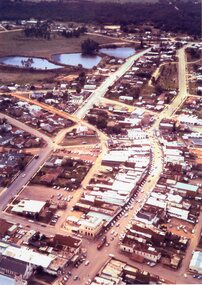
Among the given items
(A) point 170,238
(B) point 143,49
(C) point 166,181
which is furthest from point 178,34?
(A) point 170,238

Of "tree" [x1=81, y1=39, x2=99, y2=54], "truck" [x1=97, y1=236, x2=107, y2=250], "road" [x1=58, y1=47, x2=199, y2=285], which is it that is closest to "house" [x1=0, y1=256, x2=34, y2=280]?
"road" [x1=58, y1=47, x2=199, y2=285]

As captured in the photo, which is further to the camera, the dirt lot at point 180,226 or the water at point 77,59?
the water at point 77,59

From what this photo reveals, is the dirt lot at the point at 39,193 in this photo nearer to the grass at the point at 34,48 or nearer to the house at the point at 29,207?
the house at the point at 29,207

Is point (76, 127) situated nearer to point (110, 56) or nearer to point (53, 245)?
point (53, 245)

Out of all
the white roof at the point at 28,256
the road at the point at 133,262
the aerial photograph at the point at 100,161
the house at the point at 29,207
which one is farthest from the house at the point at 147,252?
the house at the point at 29,207

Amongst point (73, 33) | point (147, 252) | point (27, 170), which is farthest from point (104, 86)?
point (147, 252)

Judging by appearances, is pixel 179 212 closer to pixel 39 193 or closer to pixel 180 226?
pixel 180 226
